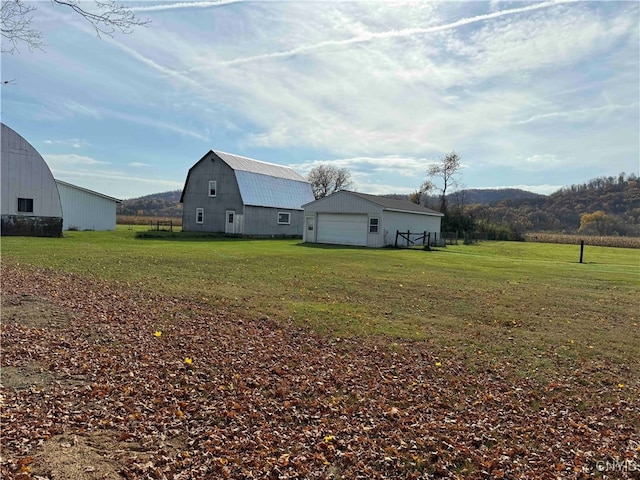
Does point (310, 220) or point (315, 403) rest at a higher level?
point (310, 220)

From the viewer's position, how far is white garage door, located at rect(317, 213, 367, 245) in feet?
104

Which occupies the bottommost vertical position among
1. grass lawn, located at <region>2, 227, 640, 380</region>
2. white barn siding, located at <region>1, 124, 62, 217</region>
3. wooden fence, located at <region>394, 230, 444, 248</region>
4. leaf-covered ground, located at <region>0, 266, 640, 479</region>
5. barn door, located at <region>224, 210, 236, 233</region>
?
Result: leaf-covered ground, located at <region>0, 266, 640, 479</region>

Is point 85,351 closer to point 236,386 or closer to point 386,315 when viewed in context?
point 236,386

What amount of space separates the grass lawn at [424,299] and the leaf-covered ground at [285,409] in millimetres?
659

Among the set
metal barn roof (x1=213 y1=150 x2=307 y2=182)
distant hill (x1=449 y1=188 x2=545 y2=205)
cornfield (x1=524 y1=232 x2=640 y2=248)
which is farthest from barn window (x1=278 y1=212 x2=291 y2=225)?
distant hill (x1=449 y1=188 x2=545 y2=205)

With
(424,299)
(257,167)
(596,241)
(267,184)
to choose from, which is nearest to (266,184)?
(267,184)

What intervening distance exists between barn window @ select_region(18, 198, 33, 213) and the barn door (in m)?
15.0

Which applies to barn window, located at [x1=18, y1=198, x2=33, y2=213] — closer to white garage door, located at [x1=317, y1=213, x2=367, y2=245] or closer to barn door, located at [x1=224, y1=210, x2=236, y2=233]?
barn door, located at [x1=224, y1=210, x2=236, y2=233]

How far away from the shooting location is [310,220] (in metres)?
33.9

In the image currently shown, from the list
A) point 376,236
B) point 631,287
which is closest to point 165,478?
point 631,287

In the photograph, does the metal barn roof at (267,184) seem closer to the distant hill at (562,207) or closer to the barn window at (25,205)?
the barn window at (25,205)

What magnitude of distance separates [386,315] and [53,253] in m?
15.1

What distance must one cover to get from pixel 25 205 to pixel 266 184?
782 inches

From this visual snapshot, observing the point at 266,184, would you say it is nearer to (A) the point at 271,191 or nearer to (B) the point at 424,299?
(A) the point at 271,191
